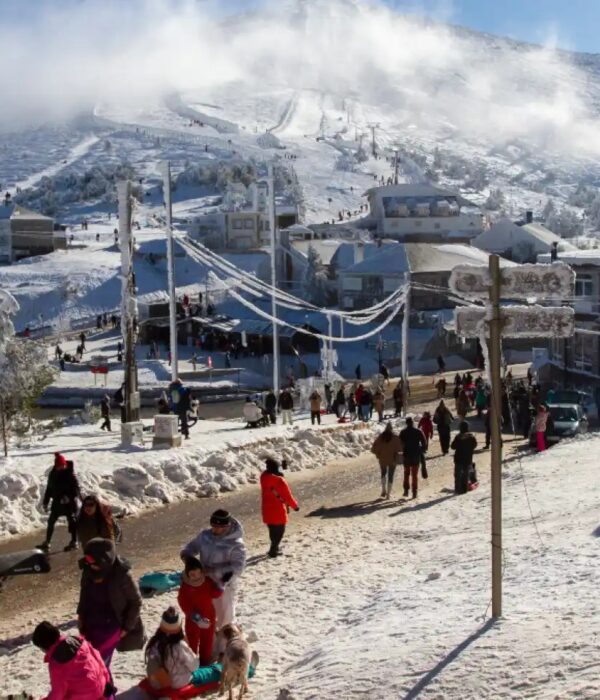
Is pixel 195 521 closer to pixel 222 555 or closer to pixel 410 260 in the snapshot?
pixel 222 555

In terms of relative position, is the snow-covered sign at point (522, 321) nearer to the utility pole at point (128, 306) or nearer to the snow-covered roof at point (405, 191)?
the utility pole at point (128, 306)

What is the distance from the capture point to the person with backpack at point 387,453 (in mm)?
15672

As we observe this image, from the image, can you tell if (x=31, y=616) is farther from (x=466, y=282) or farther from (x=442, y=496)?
(x=442, y=496)

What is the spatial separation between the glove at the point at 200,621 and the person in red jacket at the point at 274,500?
12.2ft

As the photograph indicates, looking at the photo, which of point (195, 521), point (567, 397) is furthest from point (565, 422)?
point (195, 521)

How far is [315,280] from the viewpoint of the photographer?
62.7m

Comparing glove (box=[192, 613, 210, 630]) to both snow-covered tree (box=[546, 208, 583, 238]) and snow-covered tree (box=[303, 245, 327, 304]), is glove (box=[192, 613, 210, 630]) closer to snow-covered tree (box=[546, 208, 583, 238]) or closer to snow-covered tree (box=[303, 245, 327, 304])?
snow-covered tree (box=[303, 245, 327, 304])

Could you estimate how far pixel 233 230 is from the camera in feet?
284

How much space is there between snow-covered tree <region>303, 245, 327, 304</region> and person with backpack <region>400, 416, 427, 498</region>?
46.2 m

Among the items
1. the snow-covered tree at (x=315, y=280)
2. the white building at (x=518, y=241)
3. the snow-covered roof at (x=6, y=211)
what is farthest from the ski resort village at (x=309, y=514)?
the snow-covered roof at (x=6, y=211)

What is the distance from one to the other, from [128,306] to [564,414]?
32.3 ft

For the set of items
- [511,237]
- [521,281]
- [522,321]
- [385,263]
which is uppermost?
[511,237]

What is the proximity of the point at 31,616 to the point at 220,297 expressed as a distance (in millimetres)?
52447

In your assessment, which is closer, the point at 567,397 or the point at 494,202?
the point at 567,397
